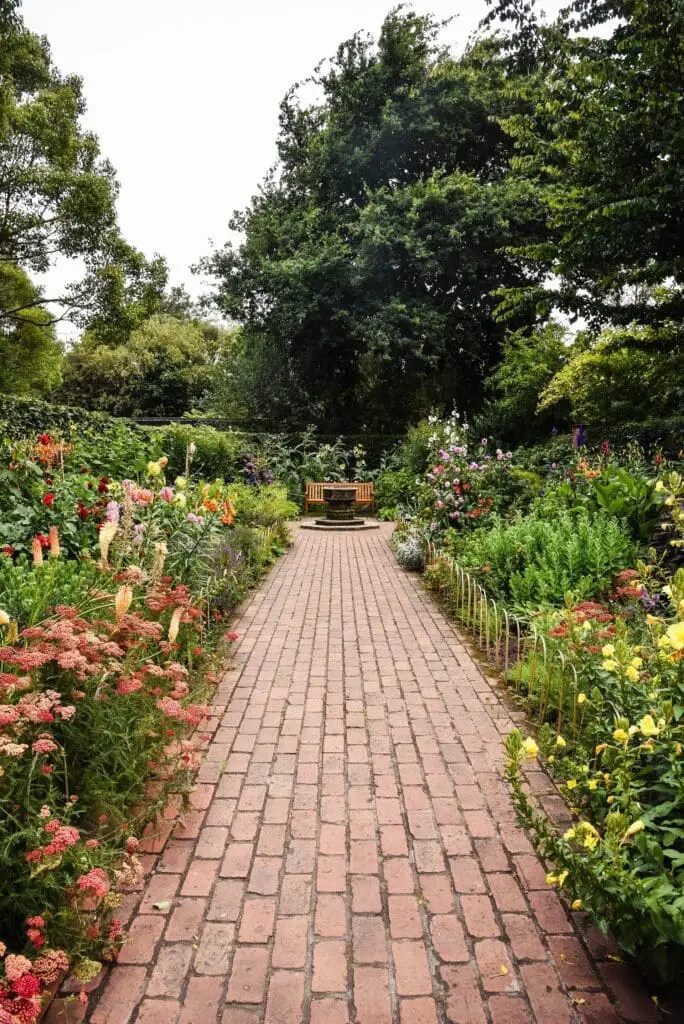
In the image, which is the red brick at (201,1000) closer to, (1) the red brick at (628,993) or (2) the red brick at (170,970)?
(2) the red brick at (170,970)

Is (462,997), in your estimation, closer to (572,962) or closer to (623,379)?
(572,962)

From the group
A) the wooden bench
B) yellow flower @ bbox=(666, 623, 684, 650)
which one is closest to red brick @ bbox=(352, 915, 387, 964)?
yellow flower @ bbox=(666, 623, 684, 650)

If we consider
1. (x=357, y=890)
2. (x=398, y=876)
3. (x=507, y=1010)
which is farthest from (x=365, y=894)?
(x=507, y=1010)

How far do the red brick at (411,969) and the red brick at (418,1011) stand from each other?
32 mm

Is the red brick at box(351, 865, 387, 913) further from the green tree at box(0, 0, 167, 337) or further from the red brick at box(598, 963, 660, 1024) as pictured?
the green tree at box(0, 0, 167, 337)

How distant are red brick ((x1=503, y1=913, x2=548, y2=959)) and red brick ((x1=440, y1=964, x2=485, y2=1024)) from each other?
0.69 feet

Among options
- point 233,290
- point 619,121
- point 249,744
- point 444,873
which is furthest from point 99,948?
point 233,290

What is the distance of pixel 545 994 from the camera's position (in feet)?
6.65

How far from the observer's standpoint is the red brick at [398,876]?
8.30 feet

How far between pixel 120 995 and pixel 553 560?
4.59m

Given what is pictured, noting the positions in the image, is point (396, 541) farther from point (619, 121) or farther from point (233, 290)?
point (233, 290)

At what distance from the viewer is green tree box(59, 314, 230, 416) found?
35.4 metres

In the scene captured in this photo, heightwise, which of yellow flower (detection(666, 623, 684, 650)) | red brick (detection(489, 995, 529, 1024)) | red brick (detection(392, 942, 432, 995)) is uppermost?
yellow flower (detection(666, 623, 684, 650))

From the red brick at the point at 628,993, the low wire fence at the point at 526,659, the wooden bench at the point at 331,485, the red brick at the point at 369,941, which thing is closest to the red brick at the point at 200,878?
the red brick at the point at 369,941
